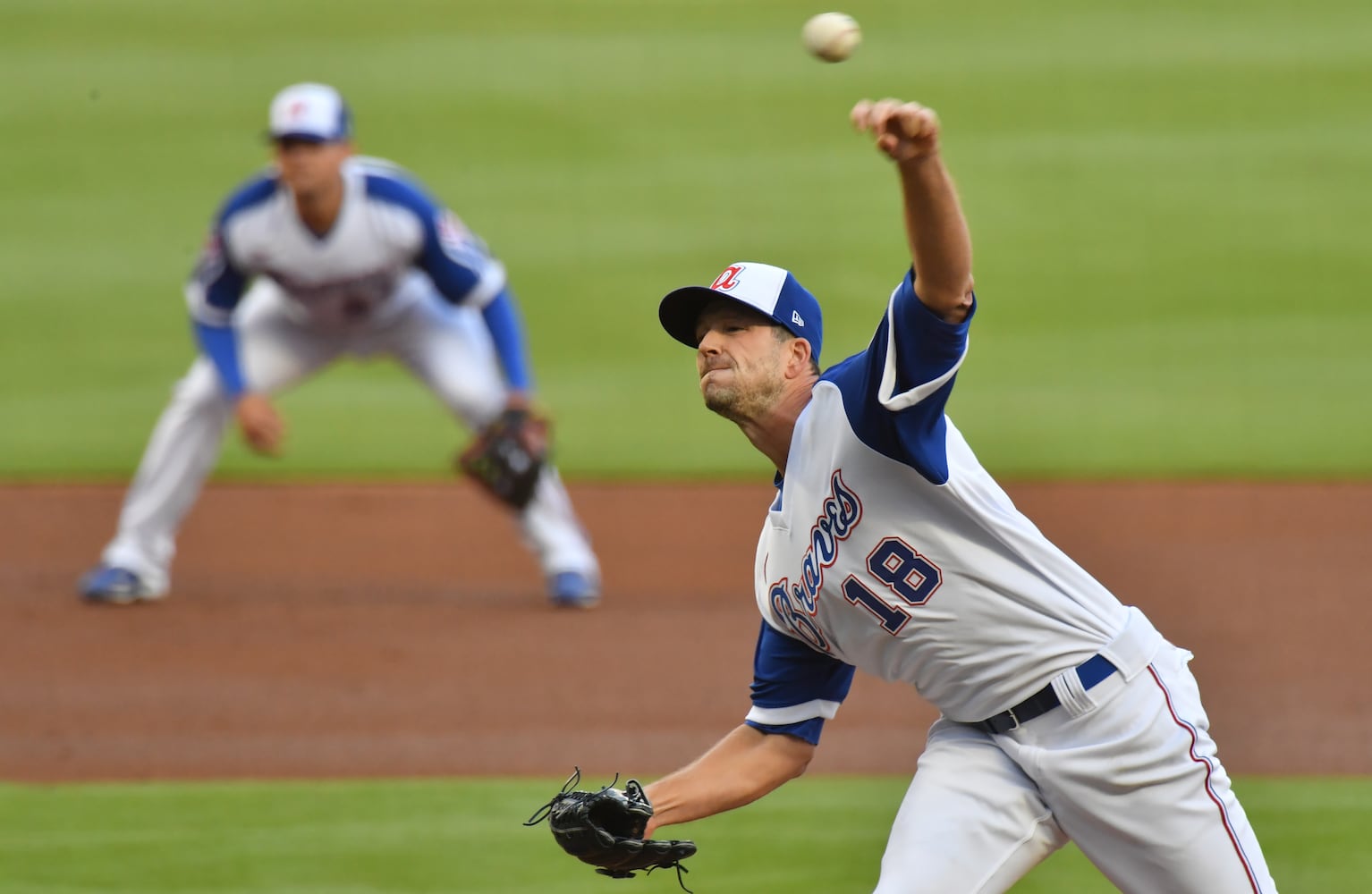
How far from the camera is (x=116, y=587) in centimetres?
775

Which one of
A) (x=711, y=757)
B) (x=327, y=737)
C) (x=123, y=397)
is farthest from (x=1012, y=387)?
(x=711, y=757)

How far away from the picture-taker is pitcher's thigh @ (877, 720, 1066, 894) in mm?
3363

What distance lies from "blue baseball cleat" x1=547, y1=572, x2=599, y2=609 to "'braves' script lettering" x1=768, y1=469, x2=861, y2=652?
4.21m

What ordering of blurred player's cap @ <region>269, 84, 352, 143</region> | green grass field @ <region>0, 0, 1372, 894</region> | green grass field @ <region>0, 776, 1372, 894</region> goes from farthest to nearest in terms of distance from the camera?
green grass field @ <region>0, 0, 1372, 894</region>, blurred player's cap @ <region>269, 84, 352, 143</region>, green grass field @ <region>0, 776, 1372, 894</region>

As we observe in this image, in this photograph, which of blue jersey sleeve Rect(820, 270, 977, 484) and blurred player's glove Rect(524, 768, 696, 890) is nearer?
blue jersey sleeve Rect(820, 270, 977, 484)

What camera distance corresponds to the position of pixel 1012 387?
12016 millimetres

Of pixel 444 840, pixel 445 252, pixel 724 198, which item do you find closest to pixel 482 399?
pixel 445 252

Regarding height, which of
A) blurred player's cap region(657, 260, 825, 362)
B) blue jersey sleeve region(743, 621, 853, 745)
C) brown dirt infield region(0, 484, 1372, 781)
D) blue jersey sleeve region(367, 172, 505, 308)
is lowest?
brown dirt infield region(0, 484, 1372, 781)

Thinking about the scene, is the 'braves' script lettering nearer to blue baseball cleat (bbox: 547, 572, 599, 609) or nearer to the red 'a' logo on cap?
the red 'a' logo on cap

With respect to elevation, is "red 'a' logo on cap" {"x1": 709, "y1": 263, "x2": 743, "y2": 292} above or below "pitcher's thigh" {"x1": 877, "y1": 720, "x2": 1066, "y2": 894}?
above

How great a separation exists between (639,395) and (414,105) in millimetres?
5328

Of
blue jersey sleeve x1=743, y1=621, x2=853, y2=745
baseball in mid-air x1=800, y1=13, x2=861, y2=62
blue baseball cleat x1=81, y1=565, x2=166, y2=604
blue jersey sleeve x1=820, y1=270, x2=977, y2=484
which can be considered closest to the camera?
blue jersey sleeve x1=820, y1=270, x2=977, y2=484

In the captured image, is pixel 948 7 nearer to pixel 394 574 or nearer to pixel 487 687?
pixel 394 574

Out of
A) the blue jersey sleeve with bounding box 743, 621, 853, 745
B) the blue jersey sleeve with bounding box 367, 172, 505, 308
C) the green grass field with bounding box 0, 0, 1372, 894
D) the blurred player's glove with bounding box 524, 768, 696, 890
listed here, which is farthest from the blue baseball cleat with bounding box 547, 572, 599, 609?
the blurred player's glove with bounding box 524, 768, 696, 890
